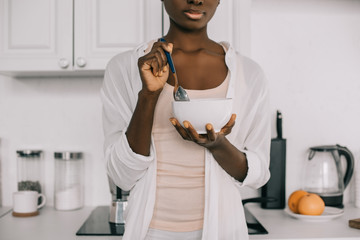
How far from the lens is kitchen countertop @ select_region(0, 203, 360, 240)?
132 centimetres

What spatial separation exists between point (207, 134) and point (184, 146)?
5.2 inches

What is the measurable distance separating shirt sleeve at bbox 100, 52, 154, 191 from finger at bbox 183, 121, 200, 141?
0.44ft

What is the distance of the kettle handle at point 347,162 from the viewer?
1.66 metres

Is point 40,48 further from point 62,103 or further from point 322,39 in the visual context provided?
point 322,39

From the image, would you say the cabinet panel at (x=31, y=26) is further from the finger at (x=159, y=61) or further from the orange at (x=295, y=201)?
the orange at (x=295, y=201)

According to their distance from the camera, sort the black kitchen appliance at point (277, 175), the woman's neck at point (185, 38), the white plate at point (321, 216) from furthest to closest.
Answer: the black kitchen appliance at point (277, 175) → the white plate at point (321, 216) → the woman's neck at point (185, 38)

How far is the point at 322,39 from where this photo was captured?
1.78 meters

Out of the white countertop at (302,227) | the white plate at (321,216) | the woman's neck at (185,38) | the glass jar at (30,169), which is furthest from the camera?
the glass jar at (30,169)

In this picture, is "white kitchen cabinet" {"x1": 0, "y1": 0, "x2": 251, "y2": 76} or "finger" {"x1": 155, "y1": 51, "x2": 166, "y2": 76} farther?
"white kitchen cabinet" {"x1": 0, "y1": 0, "x2": 251, "y2": 76}

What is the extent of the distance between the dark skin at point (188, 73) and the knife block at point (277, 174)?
25.4 inches

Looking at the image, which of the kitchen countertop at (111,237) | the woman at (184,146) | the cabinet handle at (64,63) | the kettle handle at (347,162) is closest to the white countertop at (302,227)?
the kitchen countertop at (111,237)

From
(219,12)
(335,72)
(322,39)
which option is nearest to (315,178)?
(335,72)

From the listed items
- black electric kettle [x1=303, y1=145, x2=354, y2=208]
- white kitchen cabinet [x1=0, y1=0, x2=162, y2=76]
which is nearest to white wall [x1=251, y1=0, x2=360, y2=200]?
black electric kettle [x1=303, y1=145, x2=354, y2=208]

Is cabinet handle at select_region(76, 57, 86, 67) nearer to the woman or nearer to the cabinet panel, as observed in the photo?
the cabinet panel
